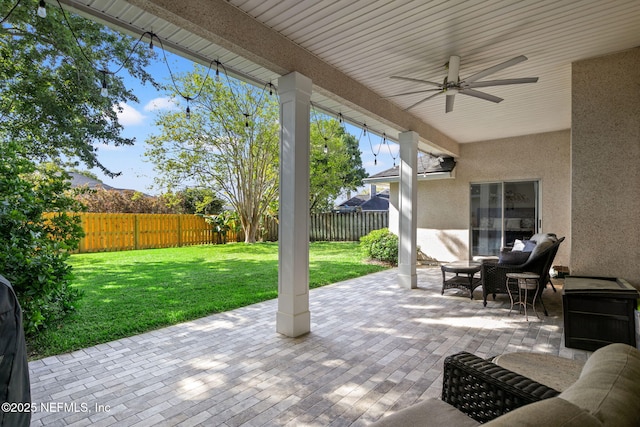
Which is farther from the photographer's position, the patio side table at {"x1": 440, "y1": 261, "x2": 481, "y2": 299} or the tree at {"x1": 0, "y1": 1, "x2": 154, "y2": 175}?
the tree at {"x1": 0, "y1": 1, "x2": 154, "y2": 175}

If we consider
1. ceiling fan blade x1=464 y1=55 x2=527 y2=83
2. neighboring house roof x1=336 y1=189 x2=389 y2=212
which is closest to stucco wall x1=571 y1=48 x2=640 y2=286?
ceiling fan blade x1=464 y1=55 x2=527 y2=83

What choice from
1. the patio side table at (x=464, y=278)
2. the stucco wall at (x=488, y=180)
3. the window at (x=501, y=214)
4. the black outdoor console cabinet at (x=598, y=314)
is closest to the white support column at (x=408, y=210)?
the patio side table at (x=464, y=278)

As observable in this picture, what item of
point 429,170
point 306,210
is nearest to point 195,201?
point 429,170

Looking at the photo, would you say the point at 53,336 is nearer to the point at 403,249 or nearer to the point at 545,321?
the point at 403,249

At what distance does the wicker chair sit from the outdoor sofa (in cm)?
381

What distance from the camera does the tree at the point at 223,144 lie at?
11.5 meters

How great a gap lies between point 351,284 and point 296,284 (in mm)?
3046

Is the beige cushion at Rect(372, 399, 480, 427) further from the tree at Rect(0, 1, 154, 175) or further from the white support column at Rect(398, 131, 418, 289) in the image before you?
the tree at Rect(0, 1, 154, 175)

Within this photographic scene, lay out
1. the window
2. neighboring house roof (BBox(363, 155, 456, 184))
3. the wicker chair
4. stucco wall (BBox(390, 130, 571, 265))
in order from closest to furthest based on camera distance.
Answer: the wicker chair < stucco wall (BBox(390, 130, 571, 265)) < the window < neighboring house roof (BBox(363, 155, 456, 184))

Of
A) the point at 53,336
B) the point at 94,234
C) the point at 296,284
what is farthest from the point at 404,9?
the point at 94,234

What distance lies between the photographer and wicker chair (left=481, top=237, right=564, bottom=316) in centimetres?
467

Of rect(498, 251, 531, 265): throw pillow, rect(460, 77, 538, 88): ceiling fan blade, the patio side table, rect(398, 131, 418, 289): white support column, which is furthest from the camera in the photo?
rect(398, 131, 418, 289): white support column

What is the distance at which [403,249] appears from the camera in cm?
632

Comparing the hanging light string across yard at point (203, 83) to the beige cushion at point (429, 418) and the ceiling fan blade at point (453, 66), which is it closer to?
the ceiling fan blade at point (453, 66)
